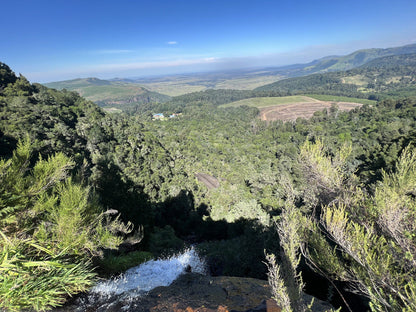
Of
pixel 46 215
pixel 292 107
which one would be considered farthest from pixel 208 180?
pixel 292 107

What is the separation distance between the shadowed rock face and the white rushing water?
74cm

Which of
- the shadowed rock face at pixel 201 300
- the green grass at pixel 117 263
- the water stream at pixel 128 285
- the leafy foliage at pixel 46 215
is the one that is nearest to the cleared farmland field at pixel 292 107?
the green grass at pixel 117 263

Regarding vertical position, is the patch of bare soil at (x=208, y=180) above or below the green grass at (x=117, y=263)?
below

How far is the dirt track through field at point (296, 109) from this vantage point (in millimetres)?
108438

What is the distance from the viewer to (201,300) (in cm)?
638

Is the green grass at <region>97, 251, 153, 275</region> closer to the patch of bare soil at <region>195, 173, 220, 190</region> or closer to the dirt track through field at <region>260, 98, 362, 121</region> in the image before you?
the patch of bare soil at <region>195, 173, 220, 190</region>

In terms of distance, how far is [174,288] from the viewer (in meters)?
7.22

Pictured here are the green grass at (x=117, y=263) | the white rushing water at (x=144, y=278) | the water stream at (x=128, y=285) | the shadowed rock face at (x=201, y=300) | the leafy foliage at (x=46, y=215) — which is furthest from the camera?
the green grass at (x=117, y=263)

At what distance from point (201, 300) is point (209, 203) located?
37.4 metres

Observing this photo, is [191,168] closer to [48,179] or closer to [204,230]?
[204,230]

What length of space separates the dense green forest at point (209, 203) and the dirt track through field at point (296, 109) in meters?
18.0

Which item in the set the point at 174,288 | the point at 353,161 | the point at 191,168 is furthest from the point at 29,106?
the point at 353,161

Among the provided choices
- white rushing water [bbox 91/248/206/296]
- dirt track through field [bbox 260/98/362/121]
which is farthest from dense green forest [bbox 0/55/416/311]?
dirt track through field [bbox 260/98/362/121]

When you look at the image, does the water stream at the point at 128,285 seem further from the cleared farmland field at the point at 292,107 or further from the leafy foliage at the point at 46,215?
the cleared farmland field at the point at 292,107
